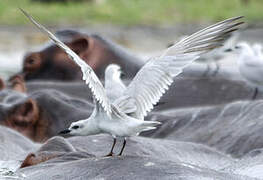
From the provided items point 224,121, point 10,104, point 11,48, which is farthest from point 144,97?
point 11,48

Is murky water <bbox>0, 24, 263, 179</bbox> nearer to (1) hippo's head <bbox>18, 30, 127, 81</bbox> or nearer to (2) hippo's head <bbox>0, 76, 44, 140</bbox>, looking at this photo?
(1) hippo's head <bbox>18, 30, 127, 81</bbox>

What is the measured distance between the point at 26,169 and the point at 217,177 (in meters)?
1.12

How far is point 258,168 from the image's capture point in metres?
5.45

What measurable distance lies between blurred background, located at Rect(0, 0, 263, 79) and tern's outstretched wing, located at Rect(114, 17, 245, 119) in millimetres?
13896

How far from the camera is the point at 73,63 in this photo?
10078 mm

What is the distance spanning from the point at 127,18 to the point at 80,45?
13.7 metres

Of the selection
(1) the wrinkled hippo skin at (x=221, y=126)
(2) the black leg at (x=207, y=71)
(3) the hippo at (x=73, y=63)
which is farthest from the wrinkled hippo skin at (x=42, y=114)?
(2) the black leg at (x=207, y=71)

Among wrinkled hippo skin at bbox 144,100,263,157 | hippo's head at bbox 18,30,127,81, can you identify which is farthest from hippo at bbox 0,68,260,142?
hippo's head at bbox 18,30,127,81

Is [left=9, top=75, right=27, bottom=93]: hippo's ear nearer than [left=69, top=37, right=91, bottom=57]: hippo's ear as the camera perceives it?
Yes

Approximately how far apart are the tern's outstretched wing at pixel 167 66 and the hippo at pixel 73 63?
14.2ft

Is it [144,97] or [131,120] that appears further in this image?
[144,97]

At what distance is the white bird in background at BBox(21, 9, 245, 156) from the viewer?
16.7 feet

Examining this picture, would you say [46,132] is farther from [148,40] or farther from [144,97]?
[148,40]

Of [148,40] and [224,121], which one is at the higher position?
[224,121]
